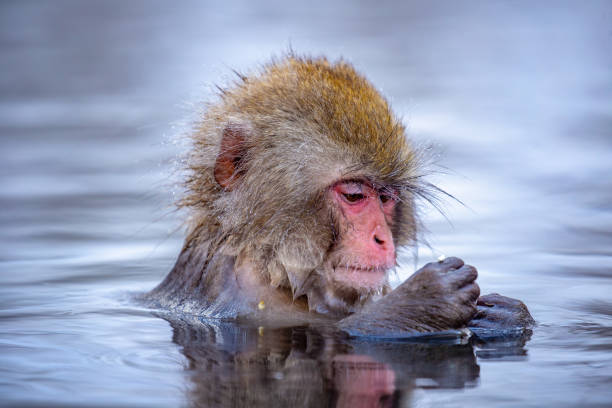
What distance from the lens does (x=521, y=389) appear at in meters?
3.96

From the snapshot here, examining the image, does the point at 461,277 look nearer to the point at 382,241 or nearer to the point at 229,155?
the point at 382,241

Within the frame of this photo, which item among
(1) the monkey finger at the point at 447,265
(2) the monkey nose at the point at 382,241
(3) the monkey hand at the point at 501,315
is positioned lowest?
(3) the monkey hand at the point at 501,315

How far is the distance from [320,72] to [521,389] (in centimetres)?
256

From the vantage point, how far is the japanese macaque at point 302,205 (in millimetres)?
5516

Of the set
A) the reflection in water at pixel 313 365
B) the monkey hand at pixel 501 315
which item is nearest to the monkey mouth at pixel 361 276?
the reflection in water at pixel 313 365

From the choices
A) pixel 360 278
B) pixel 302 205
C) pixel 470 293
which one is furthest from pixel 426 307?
pixel 302 205

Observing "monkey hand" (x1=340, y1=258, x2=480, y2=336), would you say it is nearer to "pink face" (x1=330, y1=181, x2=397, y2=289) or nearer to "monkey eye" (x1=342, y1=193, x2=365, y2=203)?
"pink face" (x1=330, y1=181, x2=397, y2=289)

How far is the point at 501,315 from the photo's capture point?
5410mm

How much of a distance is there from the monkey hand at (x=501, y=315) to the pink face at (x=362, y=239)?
1.70 feet

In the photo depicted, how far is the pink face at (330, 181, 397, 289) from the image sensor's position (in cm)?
544

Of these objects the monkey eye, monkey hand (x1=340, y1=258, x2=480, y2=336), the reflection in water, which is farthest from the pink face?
the reflection in water

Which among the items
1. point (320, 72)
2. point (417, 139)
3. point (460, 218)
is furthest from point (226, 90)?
point (460, 218)

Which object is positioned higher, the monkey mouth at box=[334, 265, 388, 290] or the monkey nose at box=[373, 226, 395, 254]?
the monkey nose at box=[373, 226, 395, 254]

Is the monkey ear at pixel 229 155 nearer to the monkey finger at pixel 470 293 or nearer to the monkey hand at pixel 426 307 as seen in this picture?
the monkey hand at pixel 426 307
